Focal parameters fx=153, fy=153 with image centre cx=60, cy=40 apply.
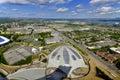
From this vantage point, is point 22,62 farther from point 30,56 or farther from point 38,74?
point 38,74

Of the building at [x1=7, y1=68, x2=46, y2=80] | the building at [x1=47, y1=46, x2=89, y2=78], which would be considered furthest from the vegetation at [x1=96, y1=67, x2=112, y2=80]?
the building at [x1=7, y1=68, x2=46, y2=80]

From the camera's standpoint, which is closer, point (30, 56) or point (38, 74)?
point (38, 74)

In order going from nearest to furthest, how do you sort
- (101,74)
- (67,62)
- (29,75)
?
(29,75) < (101,74) < (67,62)

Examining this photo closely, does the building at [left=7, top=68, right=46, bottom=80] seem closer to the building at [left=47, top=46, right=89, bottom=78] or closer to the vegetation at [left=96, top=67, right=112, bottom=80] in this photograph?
the building at [left=47, top=46, right=89, bottom=78]

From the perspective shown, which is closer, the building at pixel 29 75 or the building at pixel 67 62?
the building at pixel 29 75

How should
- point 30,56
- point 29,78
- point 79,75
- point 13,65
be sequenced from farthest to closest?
point 30,56 < point 13,65 < point 79,75 < point 29,78

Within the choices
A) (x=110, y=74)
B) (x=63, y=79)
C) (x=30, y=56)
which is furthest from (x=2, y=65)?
(x=110, y=74)

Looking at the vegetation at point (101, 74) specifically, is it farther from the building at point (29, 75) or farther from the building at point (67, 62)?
the building at point (29, 75)

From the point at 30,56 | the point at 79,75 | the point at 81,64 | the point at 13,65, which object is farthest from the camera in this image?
the point at 30,56

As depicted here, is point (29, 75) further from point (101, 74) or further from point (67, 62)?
point (101, 74)

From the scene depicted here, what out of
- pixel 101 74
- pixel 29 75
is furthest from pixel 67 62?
pixel 29 75

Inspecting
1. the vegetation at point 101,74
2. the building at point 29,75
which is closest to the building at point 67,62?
the vegetation at point 101,74
